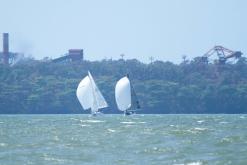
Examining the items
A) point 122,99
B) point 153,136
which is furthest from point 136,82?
point 153,136

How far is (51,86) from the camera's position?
181125mm

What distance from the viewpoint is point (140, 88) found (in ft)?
595

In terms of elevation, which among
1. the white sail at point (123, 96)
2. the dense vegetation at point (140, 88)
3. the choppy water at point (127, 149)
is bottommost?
the choppy water at point (127, 149)

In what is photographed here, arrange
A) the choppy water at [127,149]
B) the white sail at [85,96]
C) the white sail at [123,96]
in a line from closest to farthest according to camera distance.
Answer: the choppy water at [127,149] → the white sail at [85,96] → the white sail at [123,96]

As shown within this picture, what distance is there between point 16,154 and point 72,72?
14925 cm

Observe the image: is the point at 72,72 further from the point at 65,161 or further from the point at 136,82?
the point at 65,161

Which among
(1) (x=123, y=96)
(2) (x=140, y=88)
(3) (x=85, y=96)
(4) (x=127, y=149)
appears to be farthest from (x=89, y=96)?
(4) (x=127, y=149)

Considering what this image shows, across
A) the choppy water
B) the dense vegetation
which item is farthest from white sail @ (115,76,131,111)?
the choppy water

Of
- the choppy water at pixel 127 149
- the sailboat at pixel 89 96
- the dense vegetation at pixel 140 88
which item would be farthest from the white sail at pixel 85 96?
the choppy water at pixel 127 149

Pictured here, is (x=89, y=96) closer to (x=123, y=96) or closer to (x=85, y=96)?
(x=85, y=96)

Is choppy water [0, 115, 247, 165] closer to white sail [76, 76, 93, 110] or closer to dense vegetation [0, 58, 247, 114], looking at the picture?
white sail [76, 76, 93, 110]

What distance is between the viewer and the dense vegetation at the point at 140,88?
6791 inches

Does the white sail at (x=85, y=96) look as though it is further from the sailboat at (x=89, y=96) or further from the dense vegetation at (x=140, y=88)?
the dense vegetation at (x=140, y=88)

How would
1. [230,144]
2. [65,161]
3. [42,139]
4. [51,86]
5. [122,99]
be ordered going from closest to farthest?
[65,161] → [230,144] → [42,139] → [122,99] → [51,86]
